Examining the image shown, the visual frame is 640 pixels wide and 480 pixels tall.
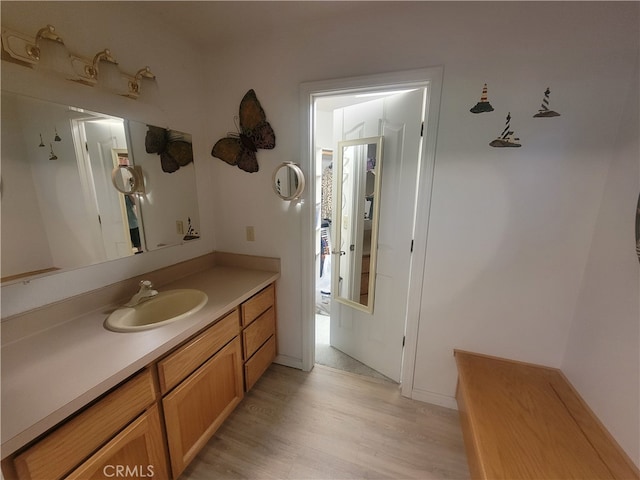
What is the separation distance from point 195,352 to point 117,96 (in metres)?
1.41

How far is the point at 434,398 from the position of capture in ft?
5.72

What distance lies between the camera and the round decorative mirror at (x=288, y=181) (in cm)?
169

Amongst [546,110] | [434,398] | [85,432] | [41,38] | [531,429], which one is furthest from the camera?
[434,398]

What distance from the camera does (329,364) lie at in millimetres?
2150

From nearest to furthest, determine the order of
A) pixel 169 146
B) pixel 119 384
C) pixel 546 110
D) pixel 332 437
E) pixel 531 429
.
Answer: pixel 119 384
pixel 531 429
pixel 546 110
pixel 332 437
pixel 169 146

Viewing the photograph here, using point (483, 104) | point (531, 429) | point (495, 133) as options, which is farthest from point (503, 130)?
point (531, 429)

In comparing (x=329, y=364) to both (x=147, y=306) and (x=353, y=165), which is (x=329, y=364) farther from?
(x=353, y=165)

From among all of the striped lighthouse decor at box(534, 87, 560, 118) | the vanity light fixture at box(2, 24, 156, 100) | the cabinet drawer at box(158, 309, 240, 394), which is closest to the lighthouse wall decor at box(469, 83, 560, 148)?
the striped lighthouse decor at box(534, 87, 560, 118)

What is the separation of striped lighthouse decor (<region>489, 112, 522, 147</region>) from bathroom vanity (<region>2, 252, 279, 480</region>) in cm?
166

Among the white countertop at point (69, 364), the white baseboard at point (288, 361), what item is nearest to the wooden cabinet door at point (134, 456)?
the white countertop at point (69, 364)

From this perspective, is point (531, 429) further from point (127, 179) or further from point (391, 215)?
point (127, 179)

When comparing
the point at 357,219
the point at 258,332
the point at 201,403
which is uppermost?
the point at 357,219

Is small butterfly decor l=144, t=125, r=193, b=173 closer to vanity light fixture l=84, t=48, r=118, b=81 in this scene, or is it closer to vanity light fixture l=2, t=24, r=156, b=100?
vanity light fixture l=2, t=24, r=156, b=100

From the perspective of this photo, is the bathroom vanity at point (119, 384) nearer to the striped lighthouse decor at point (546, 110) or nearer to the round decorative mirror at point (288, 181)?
the round decorative mirror at point (288, 181)
